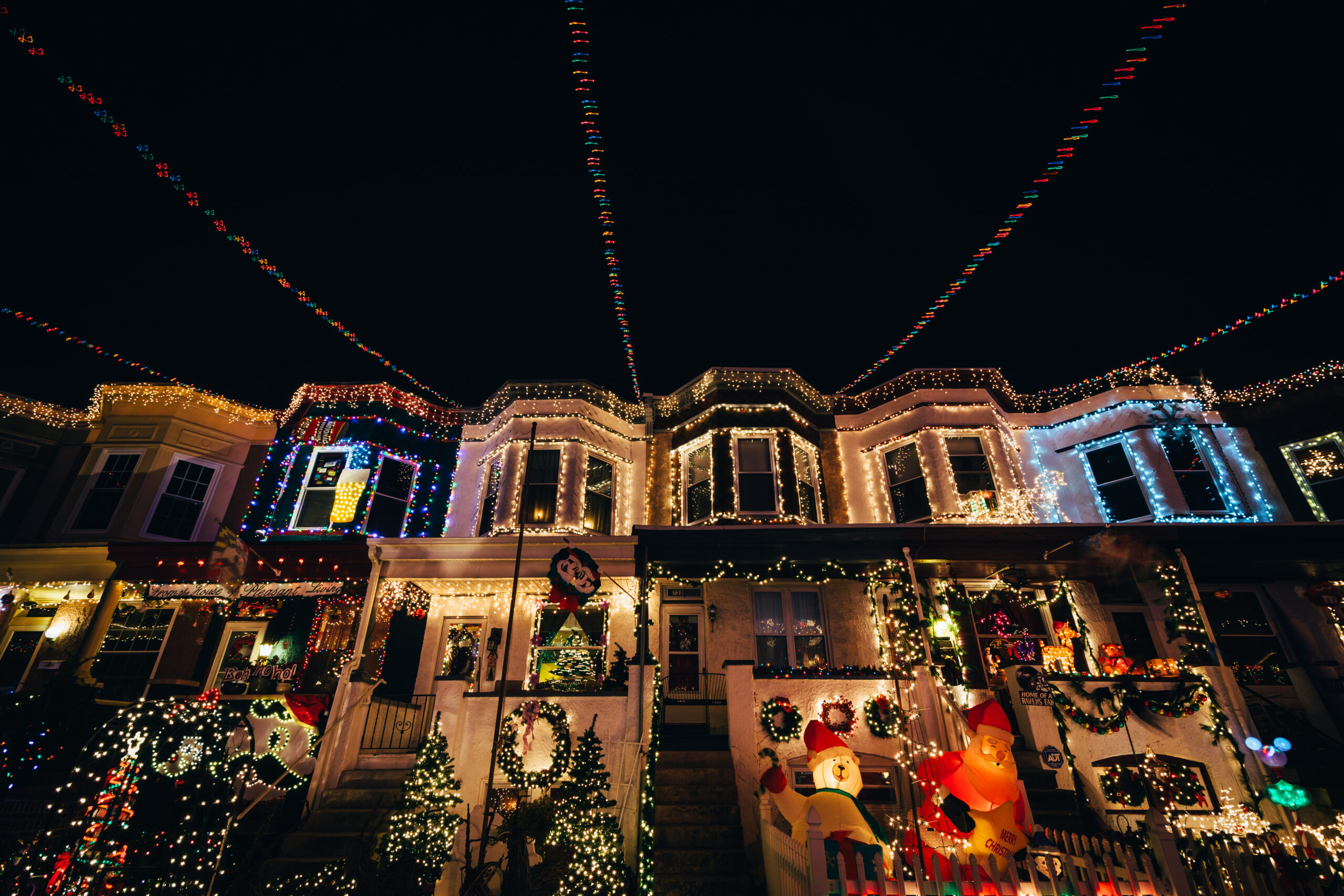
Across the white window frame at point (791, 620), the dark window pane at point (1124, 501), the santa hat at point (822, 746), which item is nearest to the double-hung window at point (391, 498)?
the white window frame at point (791, 620)

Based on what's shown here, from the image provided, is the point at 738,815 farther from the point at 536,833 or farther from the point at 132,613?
the point at 132,613

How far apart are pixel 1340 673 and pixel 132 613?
77.0 ft

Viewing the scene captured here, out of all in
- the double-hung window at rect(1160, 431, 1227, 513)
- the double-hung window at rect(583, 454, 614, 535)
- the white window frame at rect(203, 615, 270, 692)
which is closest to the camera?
the white window frame at rect(203, 615, 270, 692)

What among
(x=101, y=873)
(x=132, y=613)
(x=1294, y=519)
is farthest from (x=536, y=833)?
(x=1294, y=519)

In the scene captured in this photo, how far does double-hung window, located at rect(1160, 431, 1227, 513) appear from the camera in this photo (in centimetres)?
1215

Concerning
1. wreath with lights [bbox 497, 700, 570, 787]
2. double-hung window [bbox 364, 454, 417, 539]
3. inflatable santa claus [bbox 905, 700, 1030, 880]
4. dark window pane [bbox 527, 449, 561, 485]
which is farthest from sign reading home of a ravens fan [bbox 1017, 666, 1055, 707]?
double-hung window [bbox 364, 454, 417, 539]

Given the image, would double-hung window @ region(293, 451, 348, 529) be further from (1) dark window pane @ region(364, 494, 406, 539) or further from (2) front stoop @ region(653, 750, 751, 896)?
(2) front stoop @ region(653, 750, 751, 896)

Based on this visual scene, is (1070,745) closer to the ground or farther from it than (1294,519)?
closer to the ground

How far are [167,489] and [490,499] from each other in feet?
24.9

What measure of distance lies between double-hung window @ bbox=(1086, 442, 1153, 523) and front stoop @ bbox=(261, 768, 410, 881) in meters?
14.1

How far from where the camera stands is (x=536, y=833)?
6.94 metres

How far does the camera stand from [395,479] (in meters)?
13.8

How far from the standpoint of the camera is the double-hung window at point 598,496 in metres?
13.1

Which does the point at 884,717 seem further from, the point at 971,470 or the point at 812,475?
the point at 971,470
